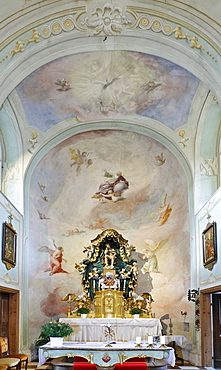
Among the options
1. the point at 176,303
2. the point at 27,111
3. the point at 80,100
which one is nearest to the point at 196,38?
the point at 80,100

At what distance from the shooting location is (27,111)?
56.1ft

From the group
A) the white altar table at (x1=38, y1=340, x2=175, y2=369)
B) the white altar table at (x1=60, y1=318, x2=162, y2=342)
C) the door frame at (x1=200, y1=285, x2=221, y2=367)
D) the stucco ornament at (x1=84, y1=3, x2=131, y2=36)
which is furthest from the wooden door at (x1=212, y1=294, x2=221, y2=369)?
the stucco ornament at (x1=84, y1=3, x2=131, y2=36)

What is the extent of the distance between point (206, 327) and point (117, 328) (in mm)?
2821

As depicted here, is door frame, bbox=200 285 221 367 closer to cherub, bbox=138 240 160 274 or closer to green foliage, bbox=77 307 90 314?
cherub, bbox=138 240 160 274

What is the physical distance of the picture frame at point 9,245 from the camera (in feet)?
48.6

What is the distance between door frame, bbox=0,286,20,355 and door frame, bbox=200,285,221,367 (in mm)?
5889

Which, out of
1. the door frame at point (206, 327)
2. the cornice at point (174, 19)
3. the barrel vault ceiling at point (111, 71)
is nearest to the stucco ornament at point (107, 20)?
the barrel vault ceiling at point (111, 71)

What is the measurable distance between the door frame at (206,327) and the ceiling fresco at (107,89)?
6021 millimetres

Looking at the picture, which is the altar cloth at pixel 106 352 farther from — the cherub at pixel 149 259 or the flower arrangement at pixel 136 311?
the cherub at pixel 149 259

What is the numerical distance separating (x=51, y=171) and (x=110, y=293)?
5202 millimetres

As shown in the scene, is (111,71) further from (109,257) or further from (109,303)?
(109,303)

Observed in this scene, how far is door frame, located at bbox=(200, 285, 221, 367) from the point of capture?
50.1 feet

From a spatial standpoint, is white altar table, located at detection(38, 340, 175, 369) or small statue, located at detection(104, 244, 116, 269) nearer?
white altar table, located at detection(38, 340, 175, 369)

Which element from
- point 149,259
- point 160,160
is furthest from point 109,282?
point 160,160
